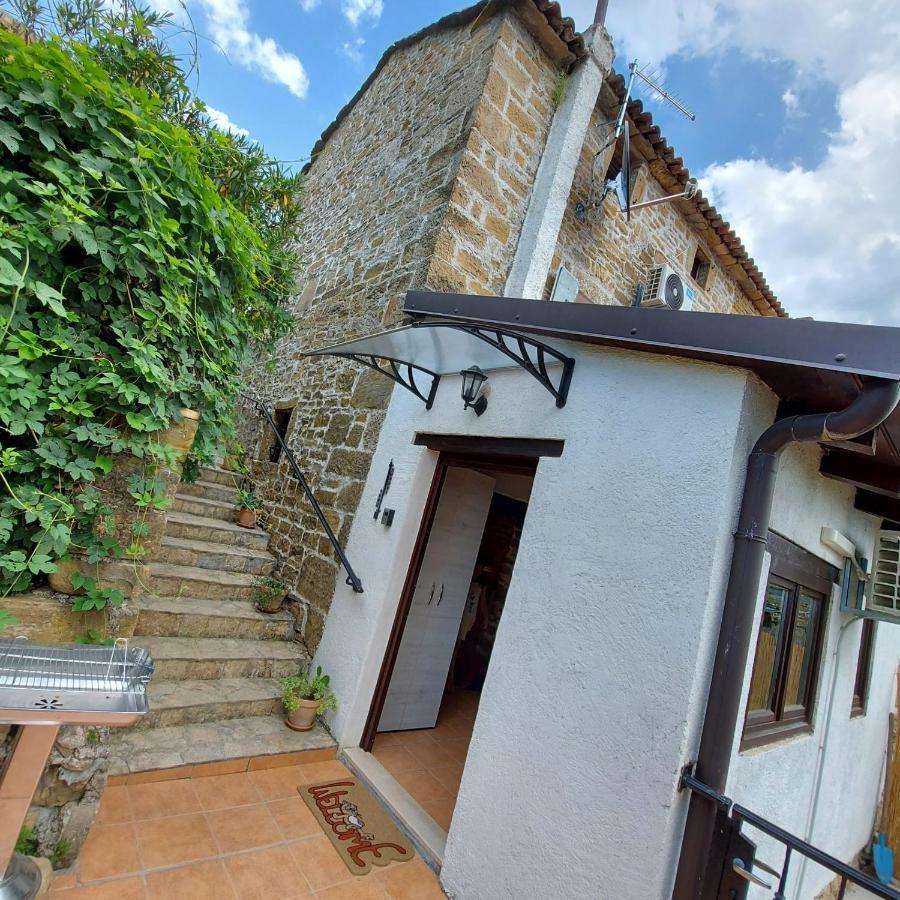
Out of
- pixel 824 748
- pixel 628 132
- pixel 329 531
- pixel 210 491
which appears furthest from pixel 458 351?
pixel 210 491

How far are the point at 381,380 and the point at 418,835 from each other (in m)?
3.44

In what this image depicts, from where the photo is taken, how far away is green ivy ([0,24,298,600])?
1.79 metres

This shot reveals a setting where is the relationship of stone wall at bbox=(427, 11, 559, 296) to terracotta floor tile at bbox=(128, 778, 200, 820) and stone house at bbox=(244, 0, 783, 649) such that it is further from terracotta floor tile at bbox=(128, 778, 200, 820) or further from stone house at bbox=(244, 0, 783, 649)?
terracotta floor tile at bbox=(128, 778, 200, 820)

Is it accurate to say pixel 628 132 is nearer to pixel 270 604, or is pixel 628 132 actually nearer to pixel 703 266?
pixel 703 266

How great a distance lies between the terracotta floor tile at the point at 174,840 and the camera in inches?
86.8

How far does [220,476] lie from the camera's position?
232 inches

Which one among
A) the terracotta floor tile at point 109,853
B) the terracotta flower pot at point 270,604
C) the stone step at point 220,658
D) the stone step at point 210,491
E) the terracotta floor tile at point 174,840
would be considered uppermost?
the stone step at point 210,491

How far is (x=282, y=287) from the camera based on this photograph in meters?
3.42

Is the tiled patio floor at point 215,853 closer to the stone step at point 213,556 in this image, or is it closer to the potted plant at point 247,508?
the stone step at point 213,556

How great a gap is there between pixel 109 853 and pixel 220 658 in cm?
141

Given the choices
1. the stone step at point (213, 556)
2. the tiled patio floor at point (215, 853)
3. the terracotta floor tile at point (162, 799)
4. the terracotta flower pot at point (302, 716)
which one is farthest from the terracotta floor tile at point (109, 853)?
the stone step at point (213, 556)

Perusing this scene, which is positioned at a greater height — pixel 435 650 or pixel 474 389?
pixel 474 389

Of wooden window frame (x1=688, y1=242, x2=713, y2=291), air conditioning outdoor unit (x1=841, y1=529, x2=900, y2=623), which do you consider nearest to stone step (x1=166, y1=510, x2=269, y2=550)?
air conditioning outdoor unit (x1=841, y1=529, x2=900, y2=623)

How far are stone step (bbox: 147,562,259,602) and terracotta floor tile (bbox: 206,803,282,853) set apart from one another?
1.88 m
